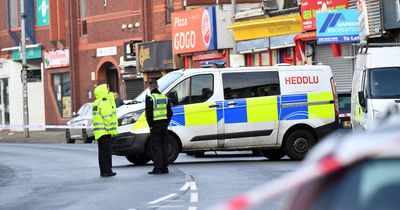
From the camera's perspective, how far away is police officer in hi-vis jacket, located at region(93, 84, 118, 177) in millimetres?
17000

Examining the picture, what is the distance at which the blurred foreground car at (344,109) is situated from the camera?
2249cm

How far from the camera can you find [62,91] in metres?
49.7

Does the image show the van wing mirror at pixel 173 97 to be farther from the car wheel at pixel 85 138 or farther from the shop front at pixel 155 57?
the shop front at pixel 155 57

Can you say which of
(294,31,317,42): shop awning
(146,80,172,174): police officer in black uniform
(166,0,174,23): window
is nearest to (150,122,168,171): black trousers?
(146,80,172,174): police officer in black uniform

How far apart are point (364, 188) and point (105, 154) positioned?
1389cm

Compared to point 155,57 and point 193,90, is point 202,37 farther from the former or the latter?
point 193,90

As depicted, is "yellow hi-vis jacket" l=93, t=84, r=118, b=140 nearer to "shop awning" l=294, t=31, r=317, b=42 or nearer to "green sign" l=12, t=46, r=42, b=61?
"shop awning" l=294, t=31, r=317, b=42

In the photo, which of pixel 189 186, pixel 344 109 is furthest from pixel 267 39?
pixel 189 186

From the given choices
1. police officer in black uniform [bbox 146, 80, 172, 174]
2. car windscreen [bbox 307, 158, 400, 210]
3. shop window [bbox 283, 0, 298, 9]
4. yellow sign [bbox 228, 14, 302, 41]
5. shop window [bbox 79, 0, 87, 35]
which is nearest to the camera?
car windscreen [bbox 307, 158, 400, 210]

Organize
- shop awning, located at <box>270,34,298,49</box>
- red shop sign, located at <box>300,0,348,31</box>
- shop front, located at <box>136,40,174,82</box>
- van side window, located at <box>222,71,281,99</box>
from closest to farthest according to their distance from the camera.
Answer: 1. van side window, located at <box>222,71,281,99</box>
2. red shop sign, located at <box>300,0,348,31</box>
3. shop awning, located at <box>270,34,298,49</box>
4. shop front, located at <box>136,40,174,82</box>

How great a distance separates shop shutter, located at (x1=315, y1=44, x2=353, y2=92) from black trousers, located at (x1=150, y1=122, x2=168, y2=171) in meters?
13.7

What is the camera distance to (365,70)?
57.0 ft

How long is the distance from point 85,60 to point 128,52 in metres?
5.27

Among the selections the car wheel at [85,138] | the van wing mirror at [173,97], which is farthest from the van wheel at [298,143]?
the car wheel at [85,138]
